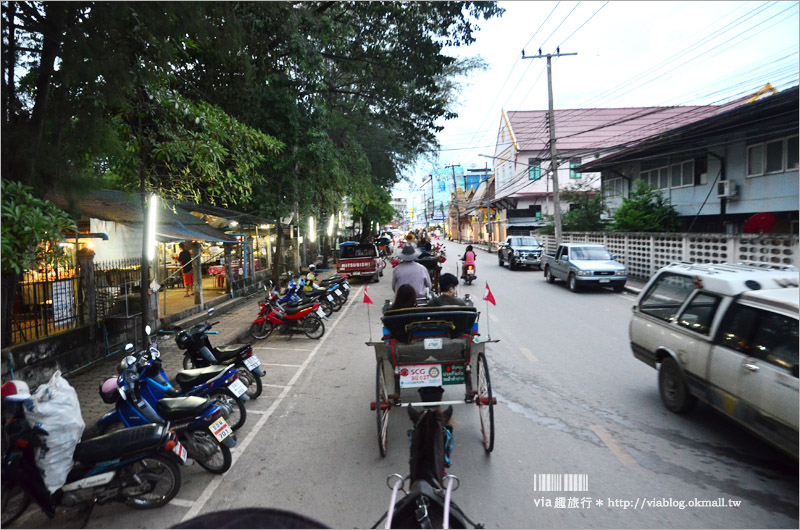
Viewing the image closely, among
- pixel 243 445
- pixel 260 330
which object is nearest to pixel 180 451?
pixel 243 445

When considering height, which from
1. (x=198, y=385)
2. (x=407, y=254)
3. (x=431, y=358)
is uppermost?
(x=407, y=254)

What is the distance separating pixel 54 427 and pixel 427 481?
2971 millimetres

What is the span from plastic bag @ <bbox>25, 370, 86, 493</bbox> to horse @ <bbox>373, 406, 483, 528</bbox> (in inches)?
107

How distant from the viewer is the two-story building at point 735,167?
15867mm

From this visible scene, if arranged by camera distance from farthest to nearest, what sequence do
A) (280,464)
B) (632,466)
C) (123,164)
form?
(123,164) → (280,464) → (632,466)

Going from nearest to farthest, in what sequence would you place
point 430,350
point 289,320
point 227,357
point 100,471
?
point 100,471 → point 430,350 → point 227,357 → point 289,320

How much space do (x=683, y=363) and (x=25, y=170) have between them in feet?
25.2

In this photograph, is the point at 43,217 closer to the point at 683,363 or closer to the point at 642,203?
the point at 683,363

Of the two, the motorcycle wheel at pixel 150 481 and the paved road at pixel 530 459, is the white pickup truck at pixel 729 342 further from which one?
the motorcycle wheel at pixel 150 481

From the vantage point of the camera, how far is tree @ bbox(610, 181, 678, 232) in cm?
2114

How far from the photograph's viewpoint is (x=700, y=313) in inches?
213

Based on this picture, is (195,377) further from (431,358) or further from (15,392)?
(431,358)

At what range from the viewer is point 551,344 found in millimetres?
→ 9500

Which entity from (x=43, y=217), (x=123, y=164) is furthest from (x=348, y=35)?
(x=43, y=217)
